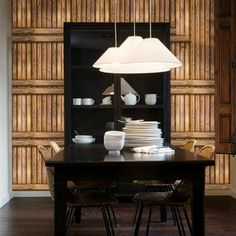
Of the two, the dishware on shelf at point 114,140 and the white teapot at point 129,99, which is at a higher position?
the white teapot at point 129,99

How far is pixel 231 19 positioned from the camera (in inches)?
224

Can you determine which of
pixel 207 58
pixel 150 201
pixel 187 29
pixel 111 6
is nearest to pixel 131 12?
pixel 111 6

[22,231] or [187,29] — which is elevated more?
[187,29]

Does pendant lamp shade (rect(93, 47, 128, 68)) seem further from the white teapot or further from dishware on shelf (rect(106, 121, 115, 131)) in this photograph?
dishware on shelf (rect(106, 121, 115, 131))

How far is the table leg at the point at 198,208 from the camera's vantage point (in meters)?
3.15

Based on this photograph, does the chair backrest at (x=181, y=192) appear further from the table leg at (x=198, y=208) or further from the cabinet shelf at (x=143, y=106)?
the cabinet shelf at (x=143, y=106)

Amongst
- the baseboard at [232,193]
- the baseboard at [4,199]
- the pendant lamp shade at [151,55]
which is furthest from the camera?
the baseboard at [232,193]

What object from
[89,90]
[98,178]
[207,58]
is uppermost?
[207,58]

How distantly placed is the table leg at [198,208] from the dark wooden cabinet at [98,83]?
2.43 m

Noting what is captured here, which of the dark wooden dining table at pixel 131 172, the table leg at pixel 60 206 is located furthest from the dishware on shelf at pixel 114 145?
the table leg at pixel 60 206

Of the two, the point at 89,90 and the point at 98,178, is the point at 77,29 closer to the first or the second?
the point at 89,90

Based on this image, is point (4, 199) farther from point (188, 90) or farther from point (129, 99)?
point (188, 90)

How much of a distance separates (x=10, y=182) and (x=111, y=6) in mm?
2732

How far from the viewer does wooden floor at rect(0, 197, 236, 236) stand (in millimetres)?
4246
